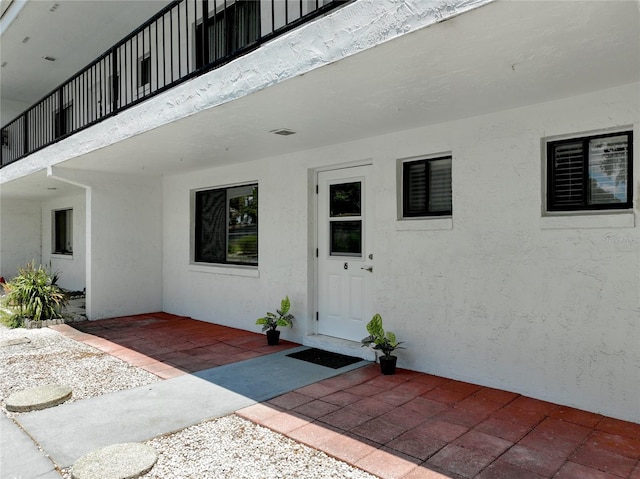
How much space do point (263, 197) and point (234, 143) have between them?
4.28 feet

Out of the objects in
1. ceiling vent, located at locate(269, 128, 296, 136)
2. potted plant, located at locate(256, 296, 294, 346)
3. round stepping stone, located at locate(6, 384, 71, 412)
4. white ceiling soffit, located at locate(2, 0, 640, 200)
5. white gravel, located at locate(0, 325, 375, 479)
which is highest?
ceiling vent, located at locate(269, 128, 296, 136)

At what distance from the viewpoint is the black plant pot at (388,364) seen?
4.83m

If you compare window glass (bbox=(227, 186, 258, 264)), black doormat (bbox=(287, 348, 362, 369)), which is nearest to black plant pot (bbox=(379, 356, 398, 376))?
black doormat (bbox=(287, 348, 362, 369))

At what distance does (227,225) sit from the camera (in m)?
7.89

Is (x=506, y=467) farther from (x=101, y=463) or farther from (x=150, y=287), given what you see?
(x=150, y=287)

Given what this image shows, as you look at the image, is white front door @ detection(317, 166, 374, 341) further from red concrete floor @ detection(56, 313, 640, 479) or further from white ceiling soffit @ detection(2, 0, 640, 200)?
red concrete floor @ detection(56, 313, 640, 479)

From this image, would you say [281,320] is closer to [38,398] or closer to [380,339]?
[380,339]

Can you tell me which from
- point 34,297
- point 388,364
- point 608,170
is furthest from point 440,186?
point 34,297

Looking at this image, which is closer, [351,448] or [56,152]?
[351,448]

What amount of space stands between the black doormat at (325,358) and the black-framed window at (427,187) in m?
1.91

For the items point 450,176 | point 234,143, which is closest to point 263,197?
point 234,143

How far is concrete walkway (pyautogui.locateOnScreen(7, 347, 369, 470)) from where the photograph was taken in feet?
10.9

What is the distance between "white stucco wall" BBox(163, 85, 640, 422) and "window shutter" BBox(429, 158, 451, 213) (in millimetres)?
238

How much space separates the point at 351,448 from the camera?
317cm
